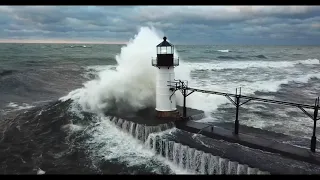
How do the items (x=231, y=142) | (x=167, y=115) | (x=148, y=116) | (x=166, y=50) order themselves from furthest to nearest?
(x=148, y=116), (x=167, y=115), (x=166, y=50), (x=231, y=142)

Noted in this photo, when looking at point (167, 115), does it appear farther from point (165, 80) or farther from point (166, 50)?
point (166, 50)

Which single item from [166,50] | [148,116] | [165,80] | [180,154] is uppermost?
[166,50]

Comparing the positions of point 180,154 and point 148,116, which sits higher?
point 148,116

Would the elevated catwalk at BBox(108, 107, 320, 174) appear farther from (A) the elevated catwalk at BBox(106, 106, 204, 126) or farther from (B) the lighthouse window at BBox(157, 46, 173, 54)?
(B) the lighthouse window at BBox(157, 46, 173, 54)

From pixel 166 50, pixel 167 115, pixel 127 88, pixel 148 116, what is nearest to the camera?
pixel 166 50

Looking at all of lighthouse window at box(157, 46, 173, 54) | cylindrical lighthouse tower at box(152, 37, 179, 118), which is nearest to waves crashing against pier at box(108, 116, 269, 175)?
cylindrical lighthouse tower at box(152, 37, 179, 118)

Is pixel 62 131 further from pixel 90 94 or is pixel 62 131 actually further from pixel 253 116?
pixel 253 116

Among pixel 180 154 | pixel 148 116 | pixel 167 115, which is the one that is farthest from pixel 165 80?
pixel 180 154

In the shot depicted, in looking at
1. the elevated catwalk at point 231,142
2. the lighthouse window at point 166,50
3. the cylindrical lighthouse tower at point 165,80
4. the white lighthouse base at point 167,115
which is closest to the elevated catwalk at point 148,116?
the elevated catwalk at point 231,142

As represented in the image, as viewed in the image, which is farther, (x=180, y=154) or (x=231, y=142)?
(x=231, y=142)

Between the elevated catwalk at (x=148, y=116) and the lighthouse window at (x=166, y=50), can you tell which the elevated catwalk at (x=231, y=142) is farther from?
the lighthouse window at (x=166, y=50)
